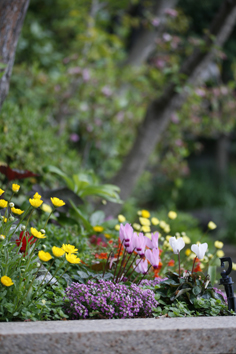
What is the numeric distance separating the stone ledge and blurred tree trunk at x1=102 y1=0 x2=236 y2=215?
2.43m

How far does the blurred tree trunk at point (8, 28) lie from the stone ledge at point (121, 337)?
5.19 ft

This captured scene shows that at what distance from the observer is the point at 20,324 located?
1.13m

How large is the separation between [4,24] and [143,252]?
1690 millimetres

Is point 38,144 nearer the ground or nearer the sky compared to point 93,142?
nearer the sky

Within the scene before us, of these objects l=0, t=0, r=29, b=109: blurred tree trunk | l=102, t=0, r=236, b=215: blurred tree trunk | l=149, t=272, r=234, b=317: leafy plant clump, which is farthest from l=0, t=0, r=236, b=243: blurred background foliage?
l=149, t=272, r=234, b=317: leafy plant clump

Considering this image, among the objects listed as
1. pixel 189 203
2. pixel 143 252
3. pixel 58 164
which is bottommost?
pixel 189 203

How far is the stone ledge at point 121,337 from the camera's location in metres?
1.05

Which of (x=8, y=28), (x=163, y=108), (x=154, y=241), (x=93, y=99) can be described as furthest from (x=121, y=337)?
(x=93, y=99)

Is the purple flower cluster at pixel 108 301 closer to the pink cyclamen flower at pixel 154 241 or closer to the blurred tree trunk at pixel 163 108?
the pink cyclamen flower at pixel 154 241

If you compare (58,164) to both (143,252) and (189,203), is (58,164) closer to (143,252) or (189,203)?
(143,252)

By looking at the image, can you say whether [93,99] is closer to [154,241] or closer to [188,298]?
[154,241]

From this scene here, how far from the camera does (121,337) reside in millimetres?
1114

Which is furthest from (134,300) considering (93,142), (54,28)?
(54,28)

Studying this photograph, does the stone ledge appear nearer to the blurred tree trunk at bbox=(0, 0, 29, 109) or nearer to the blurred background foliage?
the blurred tree trunk at bbox=(0, 0, 29, 109)
